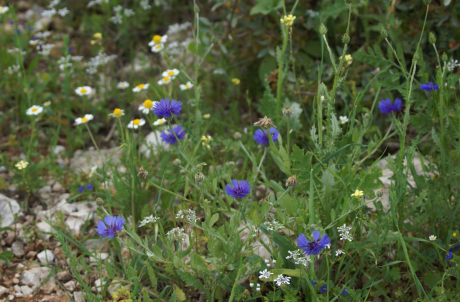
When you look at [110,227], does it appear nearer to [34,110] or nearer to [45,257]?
[45,257]

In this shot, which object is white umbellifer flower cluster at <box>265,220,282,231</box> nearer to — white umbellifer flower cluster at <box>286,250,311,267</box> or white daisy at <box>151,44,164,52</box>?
white umbellifer flower cluster at <box>286,250,311,267</box>

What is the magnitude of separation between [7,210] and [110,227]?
1035 millimetres

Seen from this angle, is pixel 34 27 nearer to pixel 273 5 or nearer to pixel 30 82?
pixel 30 82

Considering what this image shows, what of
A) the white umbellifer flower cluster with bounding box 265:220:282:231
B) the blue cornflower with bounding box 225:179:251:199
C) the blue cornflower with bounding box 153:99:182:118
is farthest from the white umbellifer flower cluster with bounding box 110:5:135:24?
the white umbellifer flower cluster with bounding box 265:220:282:231

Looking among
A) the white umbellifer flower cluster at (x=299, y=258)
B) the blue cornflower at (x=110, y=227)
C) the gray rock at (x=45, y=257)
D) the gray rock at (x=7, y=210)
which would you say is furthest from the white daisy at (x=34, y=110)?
the white umbellifer flower cluster at (x=299, y=258)

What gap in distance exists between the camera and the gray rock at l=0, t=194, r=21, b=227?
228cm

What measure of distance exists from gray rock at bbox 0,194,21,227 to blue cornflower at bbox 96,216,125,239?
893 mm

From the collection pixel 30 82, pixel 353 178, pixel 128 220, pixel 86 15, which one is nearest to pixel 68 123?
pixel 30 82

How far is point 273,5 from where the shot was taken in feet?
8.25

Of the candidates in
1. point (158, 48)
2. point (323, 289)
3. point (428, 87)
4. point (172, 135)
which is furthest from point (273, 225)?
point (158, 48)

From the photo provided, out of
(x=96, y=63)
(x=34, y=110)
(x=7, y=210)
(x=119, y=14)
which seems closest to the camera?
(x=7, y=210)

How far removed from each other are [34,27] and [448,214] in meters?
3.75

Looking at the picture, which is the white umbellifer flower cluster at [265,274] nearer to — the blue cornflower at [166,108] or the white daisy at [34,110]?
the blue cornflower at [166,108]

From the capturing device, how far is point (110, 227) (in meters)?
1.61
